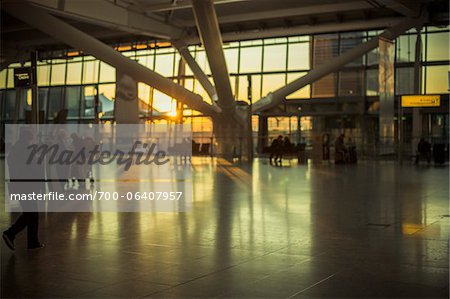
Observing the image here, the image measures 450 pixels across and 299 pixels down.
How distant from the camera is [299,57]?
4444 cm

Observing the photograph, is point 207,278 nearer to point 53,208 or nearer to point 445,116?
point 53,208

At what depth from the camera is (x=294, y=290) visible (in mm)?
4902

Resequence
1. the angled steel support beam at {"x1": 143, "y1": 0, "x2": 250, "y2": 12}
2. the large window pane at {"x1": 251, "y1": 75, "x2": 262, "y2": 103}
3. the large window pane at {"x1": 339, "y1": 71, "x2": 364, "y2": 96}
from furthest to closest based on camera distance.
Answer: the large window pane at {"x1": 251, "y1": 75, "x2": 262, "y2": 103} < the large window pane at {"x1": 339, "y1": 71, "x2": 364, "y2": 96} < the angled steel support beam at {"x1": 143, "y1": 0, "x2": 250, "y2": 12}

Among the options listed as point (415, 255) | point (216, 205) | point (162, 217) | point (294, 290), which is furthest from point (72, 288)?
point (216, 205)

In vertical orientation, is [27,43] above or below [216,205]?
above

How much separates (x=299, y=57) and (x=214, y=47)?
51.0 ft

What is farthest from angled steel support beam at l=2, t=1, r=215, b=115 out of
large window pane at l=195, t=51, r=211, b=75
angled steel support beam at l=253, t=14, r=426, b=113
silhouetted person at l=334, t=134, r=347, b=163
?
large window pane at l=195, t=51, r=211, b=75

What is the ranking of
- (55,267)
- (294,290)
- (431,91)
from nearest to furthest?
(294,290) < (55,267) < (431,91)

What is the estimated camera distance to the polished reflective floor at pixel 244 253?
16.4 ft

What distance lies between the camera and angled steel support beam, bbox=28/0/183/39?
92.2 feet

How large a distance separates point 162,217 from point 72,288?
4645mm

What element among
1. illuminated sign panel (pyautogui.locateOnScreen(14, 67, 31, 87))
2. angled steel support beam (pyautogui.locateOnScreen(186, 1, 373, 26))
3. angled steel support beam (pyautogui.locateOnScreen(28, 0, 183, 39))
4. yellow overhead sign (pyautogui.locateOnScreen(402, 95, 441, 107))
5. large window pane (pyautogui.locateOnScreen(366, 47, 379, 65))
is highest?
angled steel support beam (pyautogui.locateOnScreen(186, 1, 373, 26))

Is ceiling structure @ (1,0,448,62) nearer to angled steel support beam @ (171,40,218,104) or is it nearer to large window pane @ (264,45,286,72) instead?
angled steel support beam @ (171,40,218,104)

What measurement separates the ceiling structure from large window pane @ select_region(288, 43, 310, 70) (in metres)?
3.90
